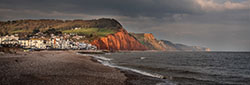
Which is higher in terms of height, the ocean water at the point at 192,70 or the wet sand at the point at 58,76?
the wet sand at the point at 58,76

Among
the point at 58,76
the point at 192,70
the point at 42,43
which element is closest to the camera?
the point at 58,76

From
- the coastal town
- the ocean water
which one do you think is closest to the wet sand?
the ocean water

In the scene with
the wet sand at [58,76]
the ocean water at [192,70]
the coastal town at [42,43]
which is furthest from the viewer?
the coastal town at [42,43]

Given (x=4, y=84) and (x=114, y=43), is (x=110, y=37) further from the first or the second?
(x=4, y=84)

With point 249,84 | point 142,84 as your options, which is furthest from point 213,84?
point 142,84

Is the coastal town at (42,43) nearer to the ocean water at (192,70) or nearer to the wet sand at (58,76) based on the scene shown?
the ocean water at (192,70)

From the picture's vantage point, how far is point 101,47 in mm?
183000

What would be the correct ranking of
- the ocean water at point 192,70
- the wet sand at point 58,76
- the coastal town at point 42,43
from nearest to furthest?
the wet sand at point 58,76
the ocean water at point 192,70
the coastal town at point 42,43

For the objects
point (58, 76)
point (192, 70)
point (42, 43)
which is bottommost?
point (192, 70)

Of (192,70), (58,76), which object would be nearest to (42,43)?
(192,70)

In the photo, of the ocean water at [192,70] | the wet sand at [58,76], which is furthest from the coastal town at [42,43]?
the wet sand at [58,76]

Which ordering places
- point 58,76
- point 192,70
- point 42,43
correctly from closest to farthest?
point 58,76
point 192,70
point 42,43

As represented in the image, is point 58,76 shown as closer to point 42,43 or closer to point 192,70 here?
point 192,70

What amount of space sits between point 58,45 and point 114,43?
56829 mm
